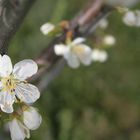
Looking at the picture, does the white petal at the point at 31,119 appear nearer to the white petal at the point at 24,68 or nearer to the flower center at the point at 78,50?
the white petal at the point at 24,68

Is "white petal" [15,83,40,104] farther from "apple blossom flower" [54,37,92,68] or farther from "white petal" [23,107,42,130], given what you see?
"apple blossom flower" [54,37,92,68]

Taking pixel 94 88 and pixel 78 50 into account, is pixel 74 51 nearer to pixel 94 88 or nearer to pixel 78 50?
pixel 78 50

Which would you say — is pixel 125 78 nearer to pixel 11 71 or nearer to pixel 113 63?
pixel 113 63

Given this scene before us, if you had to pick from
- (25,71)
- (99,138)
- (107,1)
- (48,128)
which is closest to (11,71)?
(25,71)

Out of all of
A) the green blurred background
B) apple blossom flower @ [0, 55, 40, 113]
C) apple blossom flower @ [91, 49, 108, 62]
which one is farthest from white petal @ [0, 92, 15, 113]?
the green blurred background

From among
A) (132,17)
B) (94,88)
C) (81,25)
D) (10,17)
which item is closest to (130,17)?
(132,17)

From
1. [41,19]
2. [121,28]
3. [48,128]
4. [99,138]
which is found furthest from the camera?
[121,28]

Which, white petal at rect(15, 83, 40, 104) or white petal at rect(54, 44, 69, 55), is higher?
white petal at rect(15, 83, 40, 104)

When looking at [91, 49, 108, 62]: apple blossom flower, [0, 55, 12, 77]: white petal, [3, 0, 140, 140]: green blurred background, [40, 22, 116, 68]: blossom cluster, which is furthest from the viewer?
[3, 0, 140, 140]: green blurred background
